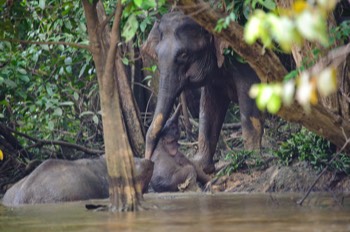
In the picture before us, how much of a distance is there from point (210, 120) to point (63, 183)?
3.05 meters

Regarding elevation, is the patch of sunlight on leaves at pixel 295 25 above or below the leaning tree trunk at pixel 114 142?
above

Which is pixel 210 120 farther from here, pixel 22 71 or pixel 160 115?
pixel 22 71

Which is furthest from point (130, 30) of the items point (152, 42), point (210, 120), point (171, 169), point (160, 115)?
point (210, 120)

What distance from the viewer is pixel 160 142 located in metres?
11.5

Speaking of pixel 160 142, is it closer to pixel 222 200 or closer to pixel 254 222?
pixel 222 200

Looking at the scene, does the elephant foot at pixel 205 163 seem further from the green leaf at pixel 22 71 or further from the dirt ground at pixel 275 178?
the green leaf at pixel 22 71

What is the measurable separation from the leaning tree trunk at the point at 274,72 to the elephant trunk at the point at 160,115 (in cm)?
445

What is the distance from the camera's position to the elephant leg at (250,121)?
457 inches

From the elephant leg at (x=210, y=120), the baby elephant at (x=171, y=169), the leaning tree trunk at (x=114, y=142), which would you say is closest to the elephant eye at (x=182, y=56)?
the elephant leg at (x=210, y=120)

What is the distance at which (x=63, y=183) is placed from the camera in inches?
401

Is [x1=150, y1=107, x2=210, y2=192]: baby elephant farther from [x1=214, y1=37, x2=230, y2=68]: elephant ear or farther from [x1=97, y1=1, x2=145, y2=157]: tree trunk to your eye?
[x1=214, y1=37, x2=230, y2=68]: elephant ear

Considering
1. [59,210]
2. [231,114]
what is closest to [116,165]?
[59,210]

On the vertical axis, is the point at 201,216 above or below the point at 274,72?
below

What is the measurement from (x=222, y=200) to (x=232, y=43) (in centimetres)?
292
